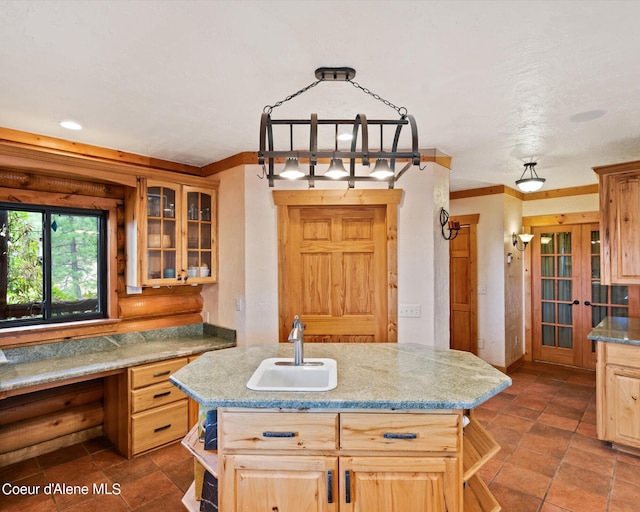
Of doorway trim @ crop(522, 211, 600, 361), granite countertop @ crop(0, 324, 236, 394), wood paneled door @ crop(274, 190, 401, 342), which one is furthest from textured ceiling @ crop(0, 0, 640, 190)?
doorway trim @ crop(522, 211, 600, 361)

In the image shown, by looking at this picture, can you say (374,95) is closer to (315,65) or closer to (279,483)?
(315,65)

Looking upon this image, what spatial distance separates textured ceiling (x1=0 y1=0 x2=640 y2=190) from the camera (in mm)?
1453

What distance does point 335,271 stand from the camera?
3398 millimetres

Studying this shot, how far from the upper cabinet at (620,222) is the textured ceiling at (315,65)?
1.21ft

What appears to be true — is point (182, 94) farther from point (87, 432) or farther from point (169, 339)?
point (87, 432)

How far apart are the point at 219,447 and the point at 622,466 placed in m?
3.03

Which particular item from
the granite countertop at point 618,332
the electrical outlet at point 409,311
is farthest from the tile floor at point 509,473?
the electrical outlet at point 409,311

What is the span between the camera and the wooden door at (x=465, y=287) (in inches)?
197

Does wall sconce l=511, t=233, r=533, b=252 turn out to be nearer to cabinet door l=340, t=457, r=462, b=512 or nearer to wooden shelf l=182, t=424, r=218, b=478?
cabinet door l=340, t=457, r=462, b=512

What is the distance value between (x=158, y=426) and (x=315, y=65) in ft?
9.48

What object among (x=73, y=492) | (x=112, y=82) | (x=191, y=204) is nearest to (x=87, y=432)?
(x=73, y=492)

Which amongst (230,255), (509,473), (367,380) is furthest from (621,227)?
(230,255)

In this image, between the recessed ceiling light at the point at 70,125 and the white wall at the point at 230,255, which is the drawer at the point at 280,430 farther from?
the recessed ceiling light at the point at 70,125

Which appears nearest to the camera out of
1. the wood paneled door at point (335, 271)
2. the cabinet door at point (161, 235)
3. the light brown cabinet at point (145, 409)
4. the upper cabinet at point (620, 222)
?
the light brown cabinet at point (145, 409)
